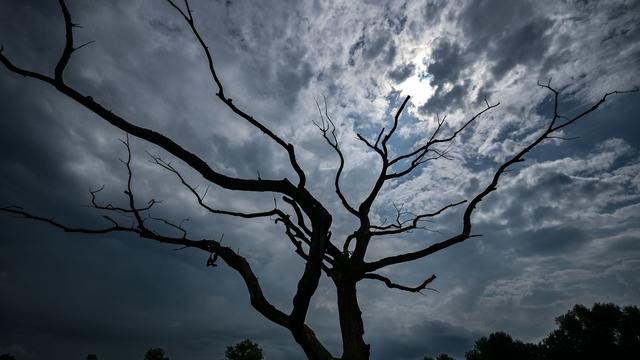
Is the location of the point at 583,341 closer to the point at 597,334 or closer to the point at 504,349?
the point at 597,334

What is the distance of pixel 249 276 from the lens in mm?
3932

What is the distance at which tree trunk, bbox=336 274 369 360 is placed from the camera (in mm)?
4469

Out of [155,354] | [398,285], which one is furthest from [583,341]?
[155,354]

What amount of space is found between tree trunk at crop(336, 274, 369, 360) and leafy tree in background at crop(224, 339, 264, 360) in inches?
2590

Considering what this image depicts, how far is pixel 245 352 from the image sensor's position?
202 ft

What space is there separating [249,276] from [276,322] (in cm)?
69

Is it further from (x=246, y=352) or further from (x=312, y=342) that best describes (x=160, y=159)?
(x=246, y=352)

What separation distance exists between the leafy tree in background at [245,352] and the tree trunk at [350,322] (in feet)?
216

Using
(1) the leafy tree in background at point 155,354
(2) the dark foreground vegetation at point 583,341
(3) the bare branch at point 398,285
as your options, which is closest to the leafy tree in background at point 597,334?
(2) the dark foreground vegetation at point 583,341

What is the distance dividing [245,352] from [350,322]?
66.7m

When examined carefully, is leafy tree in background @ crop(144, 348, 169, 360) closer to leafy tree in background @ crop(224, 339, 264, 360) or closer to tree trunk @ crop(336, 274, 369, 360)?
leafy tree in background @ crop(224, 339, 264, 360)

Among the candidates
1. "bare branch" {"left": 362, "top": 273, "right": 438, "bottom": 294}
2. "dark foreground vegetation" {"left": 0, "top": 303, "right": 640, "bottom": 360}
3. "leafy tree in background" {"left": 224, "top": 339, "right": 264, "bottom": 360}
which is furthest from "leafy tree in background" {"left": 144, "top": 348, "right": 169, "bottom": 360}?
"bare branch" {"left": 362, "top": 273, "right": 438, "bottom": 294}

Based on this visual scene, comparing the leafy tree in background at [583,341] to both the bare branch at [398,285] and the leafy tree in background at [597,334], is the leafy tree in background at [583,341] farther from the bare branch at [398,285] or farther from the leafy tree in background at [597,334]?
the bare branch at [398,285]

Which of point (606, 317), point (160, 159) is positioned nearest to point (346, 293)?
point (160, 159)
